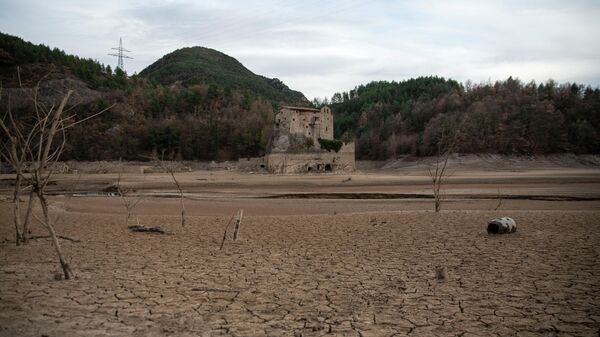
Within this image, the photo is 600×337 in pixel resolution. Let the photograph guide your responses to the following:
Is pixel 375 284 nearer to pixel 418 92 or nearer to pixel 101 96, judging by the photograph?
pixel 101 96

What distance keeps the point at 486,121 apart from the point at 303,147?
36590 mm

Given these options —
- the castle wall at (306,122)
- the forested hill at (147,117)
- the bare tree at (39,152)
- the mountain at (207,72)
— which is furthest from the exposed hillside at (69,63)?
the bare tree at (39,152)

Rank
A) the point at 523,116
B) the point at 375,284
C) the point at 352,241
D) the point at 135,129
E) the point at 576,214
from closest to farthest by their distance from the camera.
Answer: the point at 375,284
the point at 352,241
the point at 576,214
the point at 523,116
the point at 135,129

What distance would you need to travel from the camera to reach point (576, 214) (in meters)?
13.4

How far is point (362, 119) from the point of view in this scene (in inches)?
4109

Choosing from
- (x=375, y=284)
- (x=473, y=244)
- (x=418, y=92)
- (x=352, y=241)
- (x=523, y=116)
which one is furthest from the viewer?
(x=418, y=92)

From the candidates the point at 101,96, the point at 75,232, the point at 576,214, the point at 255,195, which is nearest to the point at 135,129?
the point at 101,96

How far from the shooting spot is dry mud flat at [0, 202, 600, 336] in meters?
4.91

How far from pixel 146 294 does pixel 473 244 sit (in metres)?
7.60

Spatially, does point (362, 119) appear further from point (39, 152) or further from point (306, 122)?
point (39, 152)

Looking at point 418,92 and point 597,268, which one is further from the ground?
point 418,92

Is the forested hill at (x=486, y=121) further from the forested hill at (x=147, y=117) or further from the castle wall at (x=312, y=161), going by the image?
the forested hill at (x=147, y=117)

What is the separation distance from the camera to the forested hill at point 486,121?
202 feet

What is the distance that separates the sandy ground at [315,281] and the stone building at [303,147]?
41.0 meters
